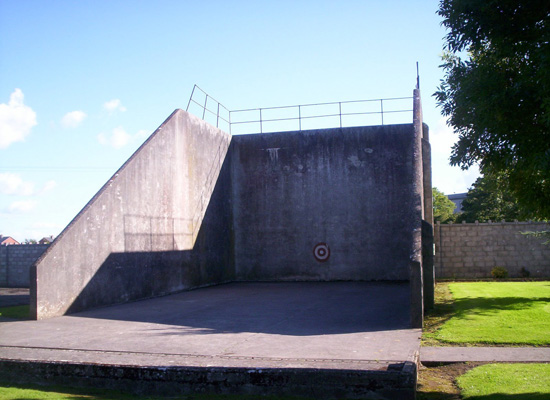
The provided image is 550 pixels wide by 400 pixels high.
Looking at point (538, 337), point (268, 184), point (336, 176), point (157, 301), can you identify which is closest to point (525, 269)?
point (336, 176)

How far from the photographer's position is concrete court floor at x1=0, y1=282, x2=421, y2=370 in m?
6.79

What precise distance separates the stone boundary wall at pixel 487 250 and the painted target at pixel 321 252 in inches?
168

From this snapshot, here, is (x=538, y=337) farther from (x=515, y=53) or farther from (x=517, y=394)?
(x=515, y=53)

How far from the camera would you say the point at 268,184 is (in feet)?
68.9

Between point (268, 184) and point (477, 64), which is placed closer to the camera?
point (477, 64)

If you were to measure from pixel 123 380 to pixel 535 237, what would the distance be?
1775 centimetres

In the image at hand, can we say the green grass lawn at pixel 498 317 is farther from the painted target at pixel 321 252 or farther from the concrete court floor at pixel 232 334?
the painted target at pixel 321 252

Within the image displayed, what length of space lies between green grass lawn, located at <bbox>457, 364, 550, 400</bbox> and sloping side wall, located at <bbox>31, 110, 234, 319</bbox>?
8.97m

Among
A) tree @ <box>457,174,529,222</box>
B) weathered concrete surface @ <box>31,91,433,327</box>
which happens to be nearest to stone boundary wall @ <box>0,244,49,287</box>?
weathered concrete surface @ <box>31,91,433,327</box>

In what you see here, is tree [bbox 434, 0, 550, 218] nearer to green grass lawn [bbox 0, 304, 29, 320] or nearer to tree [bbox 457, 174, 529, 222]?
green grass lawn [bbox 0, 304, 29, 320]

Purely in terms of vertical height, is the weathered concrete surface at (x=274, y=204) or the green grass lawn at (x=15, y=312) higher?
the weathered concrete surface at (x=274, y=204)

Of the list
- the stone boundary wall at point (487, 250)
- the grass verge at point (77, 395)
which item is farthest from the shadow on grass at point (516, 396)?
the stone boundary wall at point (487, 250)

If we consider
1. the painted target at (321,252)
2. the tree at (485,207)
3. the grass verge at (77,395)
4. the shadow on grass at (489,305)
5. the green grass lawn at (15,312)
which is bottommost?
the shadow on grass at (489,305)

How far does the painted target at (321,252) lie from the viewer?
20234 mm
